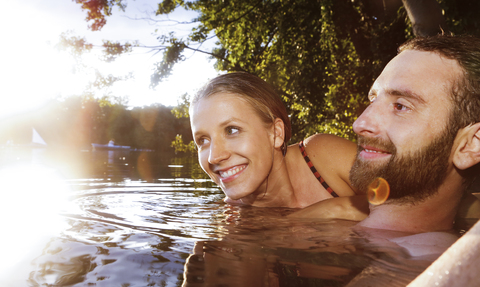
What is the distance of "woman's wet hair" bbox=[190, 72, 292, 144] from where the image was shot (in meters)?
3.08

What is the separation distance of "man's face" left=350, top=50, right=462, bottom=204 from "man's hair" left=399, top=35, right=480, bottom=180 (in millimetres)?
33

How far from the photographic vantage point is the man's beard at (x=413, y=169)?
190cm

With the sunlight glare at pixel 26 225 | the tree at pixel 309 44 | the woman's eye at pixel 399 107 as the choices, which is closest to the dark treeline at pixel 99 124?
the tree at pixel 309 44

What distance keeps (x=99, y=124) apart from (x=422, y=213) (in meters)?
68.1

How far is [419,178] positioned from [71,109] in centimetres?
6954

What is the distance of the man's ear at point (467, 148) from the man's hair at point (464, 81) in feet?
0.13

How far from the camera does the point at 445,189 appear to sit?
209 cm

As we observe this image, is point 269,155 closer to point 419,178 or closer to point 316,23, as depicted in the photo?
point 419,178

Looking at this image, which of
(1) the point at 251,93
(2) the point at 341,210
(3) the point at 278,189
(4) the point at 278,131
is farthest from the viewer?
(3) the point at 278,189

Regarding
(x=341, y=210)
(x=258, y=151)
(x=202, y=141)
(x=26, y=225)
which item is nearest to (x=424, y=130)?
(x=341, y=210)

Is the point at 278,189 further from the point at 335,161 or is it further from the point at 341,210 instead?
the point at 341,210

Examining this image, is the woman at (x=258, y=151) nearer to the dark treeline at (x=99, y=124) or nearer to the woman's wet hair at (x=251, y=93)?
the woman's wet hair at (x=251, y=93)

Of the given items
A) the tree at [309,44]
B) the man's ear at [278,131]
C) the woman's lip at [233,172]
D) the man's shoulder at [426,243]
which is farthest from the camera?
the tree at [309,44]

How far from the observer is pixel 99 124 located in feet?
210
